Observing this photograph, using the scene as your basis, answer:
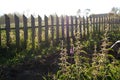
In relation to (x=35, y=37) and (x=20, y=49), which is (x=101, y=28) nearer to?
(x=35, y=37)

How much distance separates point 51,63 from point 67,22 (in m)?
5.75

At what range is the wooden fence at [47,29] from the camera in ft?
30.7

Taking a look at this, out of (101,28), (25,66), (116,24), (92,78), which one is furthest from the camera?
(116,24)

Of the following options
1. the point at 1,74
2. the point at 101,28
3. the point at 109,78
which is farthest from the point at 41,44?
the point at 101,28

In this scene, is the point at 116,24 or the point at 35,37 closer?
the point at 35,37

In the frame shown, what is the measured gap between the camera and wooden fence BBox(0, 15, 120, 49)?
30.7ft

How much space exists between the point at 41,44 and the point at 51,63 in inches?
136

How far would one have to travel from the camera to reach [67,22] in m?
12.2

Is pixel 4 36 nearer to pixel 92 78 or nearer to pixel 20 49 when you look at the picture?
pixel 20 49

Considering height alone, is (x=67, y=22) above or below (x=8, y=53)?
above

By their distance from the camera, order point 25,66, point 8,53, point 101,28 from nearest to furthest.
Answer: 1. point 25,66
2. point 8,53
3. point 101,28

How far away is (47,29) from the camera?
10734 mm

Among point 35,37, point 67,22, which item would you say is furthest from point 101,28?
point 35,37

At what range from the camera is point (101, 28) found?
16.6m
